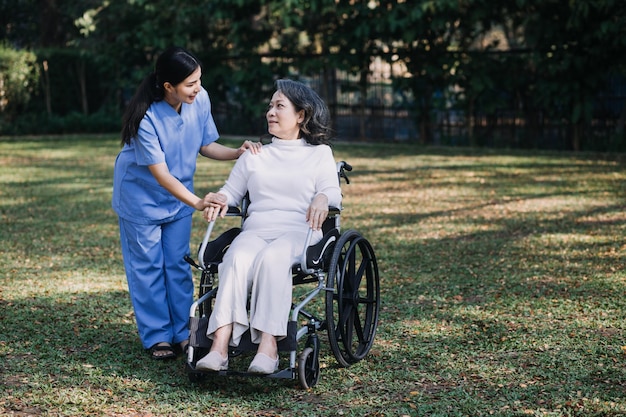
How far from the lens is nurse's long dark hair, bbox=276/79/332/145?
13.7 ft

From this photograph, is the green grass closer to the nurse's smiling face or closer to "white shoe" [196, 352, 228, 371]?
"white shoe" [196, 352, 228, 371]

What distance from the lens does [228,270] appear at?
3.84m

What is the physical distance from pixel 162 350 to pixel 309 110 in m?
1.34

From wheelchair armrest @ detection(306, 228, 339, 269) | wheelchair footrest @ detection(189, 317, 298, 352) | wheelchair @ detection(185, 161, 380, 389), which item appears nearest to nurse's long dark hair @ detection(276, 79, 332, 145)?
wheelchair @ detection(185, 161, 380, 389)

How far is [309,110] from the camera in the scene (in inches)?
165

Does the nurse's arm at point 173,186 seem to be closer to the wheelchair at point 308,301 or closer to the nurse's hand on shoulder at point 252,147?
the wheelchair at point 308,301

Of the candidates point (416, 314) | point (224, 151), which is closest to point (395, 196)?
point (416, 314)

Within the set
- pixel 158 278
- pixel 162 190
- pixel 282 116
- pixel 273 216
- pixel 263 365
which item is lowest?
pixel 263 365

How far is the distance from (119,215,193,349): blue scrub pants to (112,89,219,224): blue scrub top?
7 cm

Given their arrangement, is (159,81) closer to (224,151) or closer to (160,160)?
(160,160)

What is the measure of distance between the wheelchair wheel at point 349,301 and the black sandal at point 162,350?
2.62ft

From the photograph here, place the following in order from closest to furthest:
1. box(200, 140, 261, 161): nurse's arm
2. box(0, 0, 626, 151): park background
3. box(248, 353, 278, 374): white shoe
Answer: box(248, 353, 278, 374): white shoe → box(200, 140, 261, 161): nurse's arm → box(0, 0, 626, 151): park background

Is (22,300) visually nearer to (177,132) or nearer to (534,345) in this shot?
(177,132)

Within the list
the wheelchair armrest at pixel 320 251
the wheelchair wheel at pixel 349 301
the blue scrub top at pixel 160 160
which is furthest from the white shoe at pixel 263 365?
the blue scrub top at pixel 160 160
